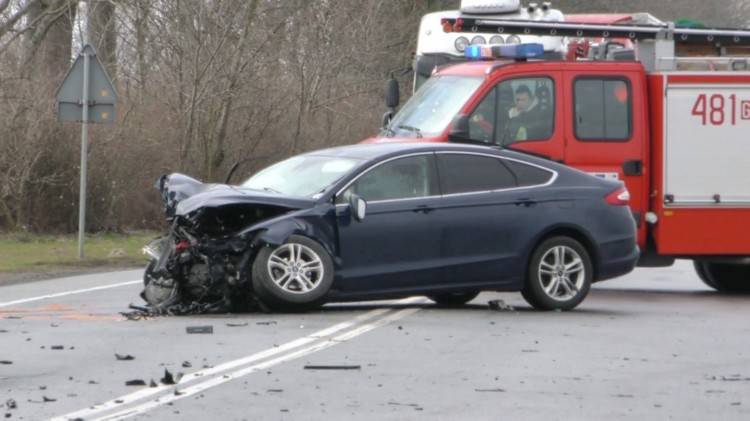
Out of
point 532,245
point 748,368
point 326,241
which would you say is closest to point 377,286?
point 326,241

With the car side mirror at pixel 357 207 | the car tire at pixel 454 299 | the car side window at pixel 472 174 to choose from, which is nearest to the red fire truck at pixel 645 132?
the car tire at pixel 454 299

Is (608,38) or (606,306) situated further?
(608,38)

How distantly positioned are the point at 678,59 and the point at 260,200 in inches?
253

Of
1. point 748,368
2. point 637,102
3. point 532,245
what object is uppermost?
point 637,102

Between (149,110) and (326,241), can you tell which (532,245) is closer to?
(326,241)

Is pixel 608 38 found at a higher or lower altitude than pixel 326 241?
higher

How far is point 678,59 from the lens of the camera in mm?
17016

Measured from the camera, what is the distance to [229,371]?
31.6 ft

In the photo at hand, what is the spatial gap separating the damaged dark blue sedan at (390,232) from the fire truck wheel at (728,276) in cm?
427

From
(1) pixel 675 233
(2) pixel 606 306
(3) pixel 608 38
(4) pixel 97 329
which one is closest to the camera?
(4) pixel 97 329

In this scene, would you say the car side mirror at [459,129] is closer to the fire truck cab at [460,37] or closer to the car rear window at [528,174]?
the car rear window at [528,174]

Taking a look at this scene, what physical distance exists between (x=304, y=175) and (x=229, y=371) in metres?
4.12

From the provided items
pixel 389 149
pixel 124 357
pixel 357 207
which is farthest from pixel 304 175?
pixel 124 357

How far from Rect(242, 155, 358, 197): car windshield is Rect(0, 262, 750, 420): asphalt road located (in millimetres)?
1112
